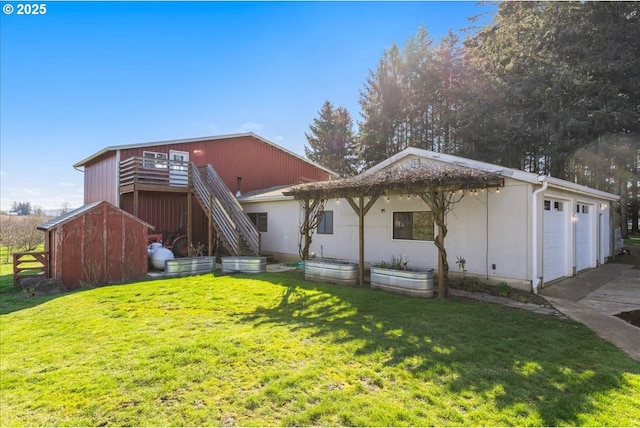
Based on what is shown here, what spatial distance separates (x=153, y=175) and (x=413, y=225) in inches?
424

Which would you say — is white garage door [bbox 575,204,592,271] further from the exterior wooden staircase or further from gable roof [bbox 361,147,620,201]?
the exterior wooden staircase

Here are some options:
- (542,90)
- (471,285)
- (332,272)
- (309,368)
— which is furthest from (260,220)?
(542,90)

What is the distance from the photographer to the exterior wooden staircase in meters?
11.9

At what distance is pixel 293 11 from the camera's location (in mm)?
9766

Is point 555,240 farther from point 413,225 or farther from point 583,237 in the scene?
point 413,225

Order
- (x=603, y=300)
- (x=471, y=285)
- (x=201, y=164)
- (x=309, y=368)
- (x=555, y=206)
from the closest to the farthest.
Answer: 1. (x=309, y=368)
2. (x=603, y=300)
3. (x=471, y=285)
4. (x=555, y=206)
5. (x=201, y=164)

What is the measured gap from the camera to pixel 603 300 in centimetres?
699

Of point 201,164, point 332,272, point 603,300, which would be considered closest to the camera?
point 603,300

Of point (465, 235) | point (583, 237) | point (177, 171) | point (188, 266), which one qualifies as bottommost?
point (188, 266)

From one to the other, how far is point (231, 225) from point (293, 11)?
739cm

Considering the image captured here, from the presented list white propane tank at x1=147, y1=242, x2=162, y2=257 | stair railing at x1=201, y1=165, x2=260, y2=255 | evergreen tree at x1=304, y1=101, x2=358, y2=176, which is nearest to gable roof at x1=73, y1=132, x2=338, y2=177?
stair railing at x1=201, y1=165, x2=260, y2=255

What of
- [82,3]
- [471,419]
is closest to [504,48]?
[82,3]

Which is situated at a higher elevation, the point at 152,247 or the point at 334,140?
the point at 334,140

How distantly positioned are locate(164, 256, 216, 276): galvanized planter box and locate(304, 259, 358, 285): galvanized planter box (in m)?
3.47
